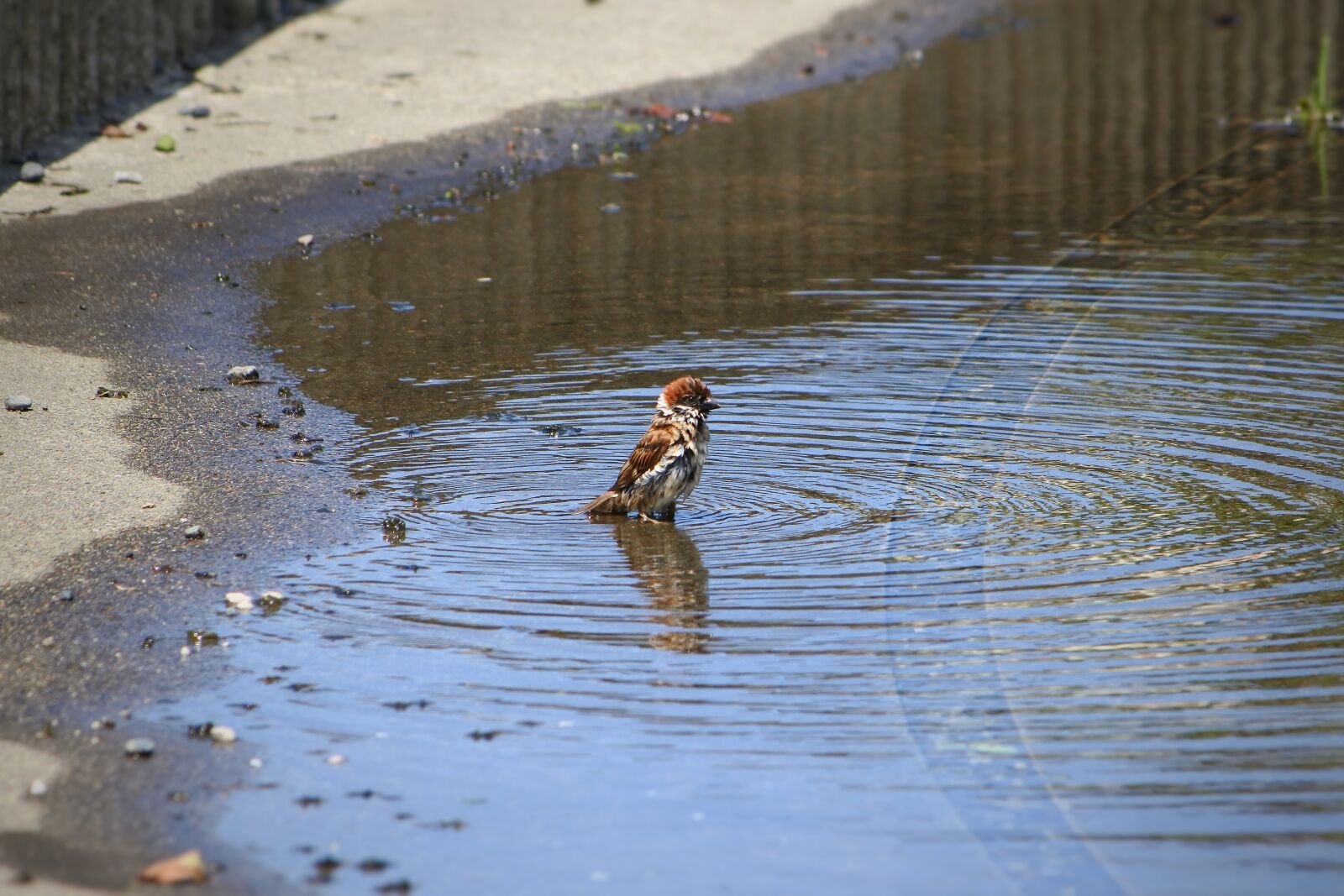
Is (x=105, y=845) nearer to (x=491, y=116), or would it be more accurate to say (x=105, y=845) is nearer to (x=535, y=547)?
(x=535, y=547)

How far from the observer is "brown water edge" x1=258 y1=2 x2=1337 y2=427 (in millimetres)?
11625

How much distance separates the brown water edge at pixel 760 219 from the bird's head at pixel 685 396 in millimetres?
1952

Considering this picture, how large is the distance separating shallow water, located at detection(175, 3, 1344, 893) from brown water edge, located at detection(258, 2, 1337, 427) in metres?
0.06

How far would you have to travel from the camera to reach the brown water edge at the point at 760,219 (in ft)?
38.1

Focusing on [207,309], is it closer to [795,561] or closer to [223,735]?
[795,561]

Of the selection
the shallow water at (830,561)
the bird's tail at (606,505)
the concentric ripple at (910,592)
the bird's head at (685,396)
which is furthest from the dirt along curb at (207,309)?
the bird's head at (685,396)

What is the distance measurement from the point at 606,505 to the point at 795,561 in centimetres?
116

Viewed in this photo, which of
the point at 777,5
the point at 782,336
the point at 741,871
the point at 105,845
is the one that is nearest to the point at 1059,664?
the point at 741,871

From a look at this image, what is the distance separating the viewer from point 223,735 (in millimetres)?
6008

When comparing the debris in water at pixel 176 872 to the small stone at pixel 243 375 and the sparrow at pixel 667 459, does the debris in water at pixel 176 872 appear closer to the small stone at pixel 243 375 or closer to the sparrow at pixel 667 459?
the sparrow at pixel 667 459

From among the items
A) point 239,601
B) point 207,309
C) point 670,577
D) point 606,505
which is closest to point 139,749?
point 239,601

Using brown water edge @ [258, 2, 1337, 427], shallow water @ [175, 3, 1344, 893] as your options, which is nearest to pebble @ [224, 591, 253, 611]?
shallow water @ [175, 3, 1344, 893]

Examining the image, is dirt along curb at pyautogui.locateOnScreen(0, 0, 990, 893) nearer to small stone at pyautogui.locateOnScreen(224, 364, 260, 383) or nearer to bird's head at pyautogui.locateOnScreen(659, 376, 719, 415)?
small stone at pyautogui.locateOnScreen(224, 364, 260, 383)

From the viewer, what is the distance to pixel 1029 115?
2002 cm
